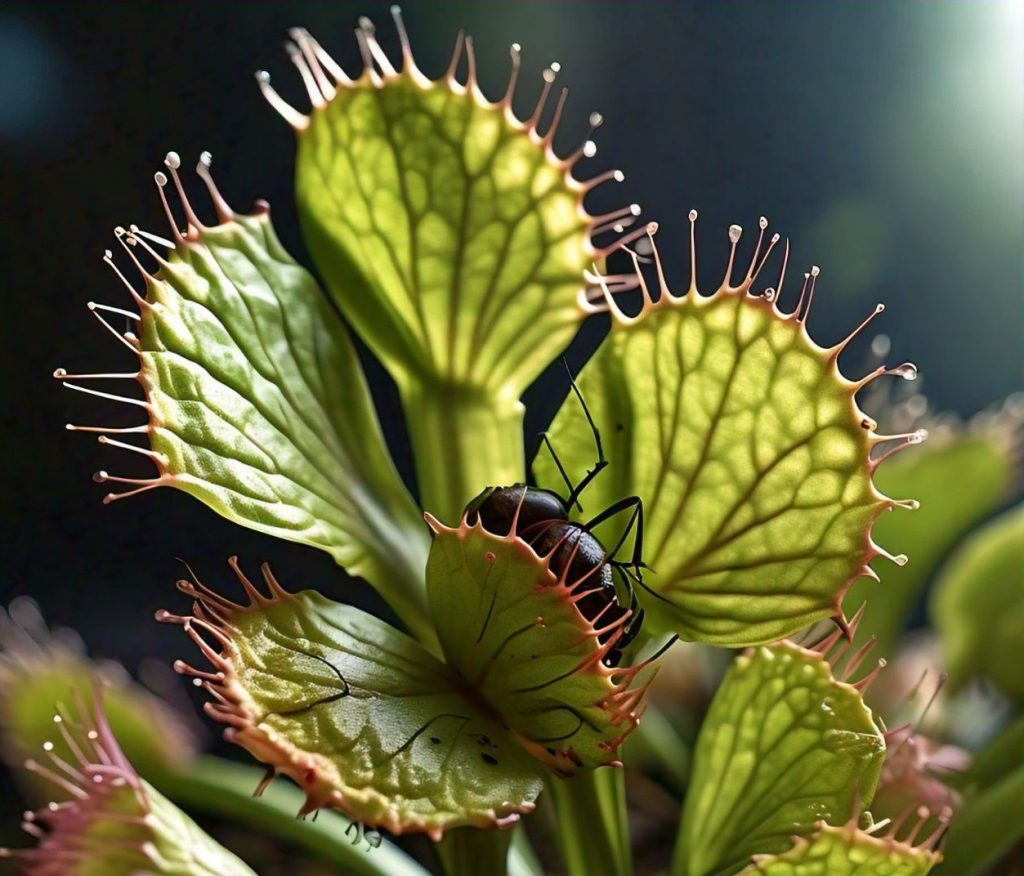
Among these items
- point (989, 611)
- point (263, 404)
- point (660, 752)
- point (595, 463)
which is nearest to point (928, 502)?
point (989, 611)

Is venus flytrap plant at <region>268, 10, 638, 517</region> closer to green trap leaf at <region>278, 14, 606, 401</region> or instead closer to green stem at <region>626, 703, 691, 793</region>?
green trap leaf at <region>278, 14, 606, 401</region>

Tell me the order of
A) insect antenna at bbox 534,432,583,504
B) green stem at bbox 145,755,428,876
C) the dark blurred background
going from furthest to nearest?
the dark blurred background < green stem at bbox 145,755,428,876 < insect antenna at bbox 534,432,583,504

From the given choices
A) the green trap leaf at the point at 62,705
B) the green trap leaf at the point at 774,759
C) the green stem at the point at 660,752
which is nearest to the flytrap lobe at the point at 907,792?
the green trap leaf at the point at 774,759

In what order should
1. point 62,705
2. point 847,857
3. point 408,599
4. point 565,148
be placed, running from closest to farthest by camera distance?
point 847,857 → point 408,599 → point 62,705 → point 565,148

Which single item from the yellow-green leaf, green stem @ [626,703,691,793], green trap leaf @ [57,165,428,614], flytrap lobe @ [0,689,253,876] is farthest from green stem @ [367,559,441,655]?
the yellow-green leaf

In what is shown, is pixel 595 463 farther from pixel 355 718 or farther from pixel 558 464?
pixel 355 718

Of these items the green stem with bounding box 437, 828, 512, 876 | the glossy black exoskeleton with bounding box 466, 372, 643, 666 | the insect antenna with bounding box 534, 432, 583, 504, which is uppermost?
the insect antenna with bounding box 534, 432, 583, 504

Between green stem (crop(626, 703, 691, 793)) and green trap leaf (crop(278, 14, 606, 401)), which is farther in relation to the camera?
green stem (crop(626, 703, 691, 793))

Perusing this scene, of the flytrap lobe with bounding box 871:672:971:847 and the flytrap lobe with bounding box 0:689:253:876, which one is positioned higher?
the flytrap lobe with bounding box 871:672:971:847
